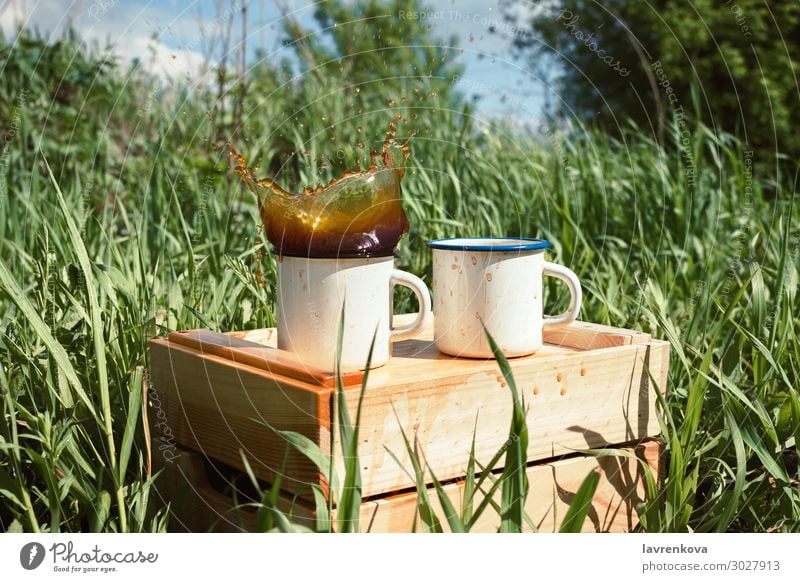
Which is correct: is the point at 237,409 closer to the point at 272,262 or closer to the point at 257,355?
the point at 257,355

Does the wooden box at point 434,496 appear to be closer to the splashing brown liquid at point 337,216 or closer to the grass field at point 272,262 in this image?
the grass field at point 272,262

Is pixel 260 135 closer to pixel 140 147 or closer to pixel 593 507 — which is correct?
pixel 140 147

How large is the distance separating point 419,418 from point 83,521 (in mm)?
583

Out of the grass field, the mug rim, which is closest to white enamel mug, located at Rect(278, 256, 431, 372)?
the mug rim

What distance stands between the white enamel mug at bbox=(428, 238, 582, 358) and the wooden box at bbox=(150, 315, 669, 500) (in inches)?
1.2

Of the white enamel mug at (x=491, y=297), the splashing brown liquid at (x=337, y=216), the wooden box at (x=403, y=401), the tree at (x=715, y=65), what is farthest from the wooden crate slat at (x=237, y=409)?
the tree at (x=715, y=65)

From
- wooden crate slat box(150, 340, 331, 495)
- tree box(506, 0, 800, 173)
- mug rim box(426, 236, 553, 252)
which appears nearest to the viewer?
wooden crate slat box(150, 340, 331, 495)

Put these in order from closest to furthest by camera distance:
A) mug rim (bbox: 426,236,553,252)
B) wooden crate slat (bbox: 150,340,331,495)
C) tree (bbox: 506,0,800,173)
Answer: wooden crate slat (bbox: 150,340,331,495)
mug rim (bbox: 426,236,553,252)
tree (bbox: 506,0,800,173)

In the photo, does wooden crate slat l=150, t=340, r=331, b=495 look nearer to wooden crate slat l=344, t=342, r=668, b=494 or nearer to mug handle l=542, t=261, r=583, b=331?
wooden crate slat l=344, t=342, r=668, b=494

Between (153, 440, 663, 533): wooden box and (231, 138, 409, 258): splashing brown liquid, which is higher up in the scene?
(231, 138, 409, 258): splashing brown liquid

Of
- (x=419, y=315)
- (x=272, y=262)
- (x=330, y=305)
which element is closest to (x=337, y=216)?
(x=330, y=305)

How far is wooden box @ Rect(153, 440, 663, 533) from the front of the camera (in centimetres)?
121

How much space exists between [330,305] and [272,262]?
71 centimetres
